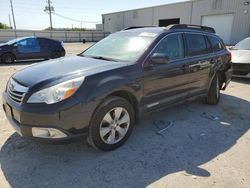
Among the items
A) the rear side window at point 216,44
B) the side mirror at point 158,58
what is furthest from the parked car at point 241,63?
the side mirror at point 158,58

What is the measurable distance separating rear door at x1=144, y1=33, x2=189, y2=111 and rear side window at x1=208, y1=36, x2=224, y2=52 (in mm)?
1310

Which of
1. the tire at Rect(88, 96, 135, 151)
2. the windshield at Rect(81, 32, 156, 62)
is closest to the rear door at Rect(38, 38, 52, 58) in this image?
the windshield at Rect(81, 32, 156, 62)

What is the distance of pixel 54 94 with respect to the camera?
2.62m

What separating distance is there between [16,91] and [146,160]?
190 centimetres

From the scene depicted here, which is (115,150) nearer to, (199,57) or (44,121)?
(44,121)

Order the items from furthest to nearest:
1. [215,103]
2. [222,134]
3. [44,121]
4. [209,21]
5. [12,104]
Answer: [209,21]
[215,103]
[222,134]
[12,104]
[44,121]

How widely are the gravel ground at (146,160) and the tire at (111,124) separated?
→ 0.14m

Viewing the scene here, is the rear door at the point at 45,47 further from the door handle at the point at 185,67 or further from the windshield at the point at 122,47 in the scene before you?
the door handle at the point at 185,67

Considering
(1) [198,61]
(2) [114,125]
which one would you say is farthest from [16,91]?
(1) [198,61]

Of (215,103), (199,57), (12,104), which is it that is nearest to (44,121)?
(12,104)

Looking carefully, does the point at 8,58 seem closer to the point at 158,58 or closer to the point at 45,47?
the point at 45,47

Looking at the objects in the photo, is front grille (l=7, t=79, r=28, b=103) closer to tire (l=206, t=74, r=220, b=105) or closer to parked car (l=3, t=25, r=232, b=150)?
parked car (l=3, t=25, r=232, b=150)

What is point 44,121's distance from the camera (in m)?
2.59

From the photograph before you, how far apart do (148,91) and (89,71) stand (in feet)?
3.40
